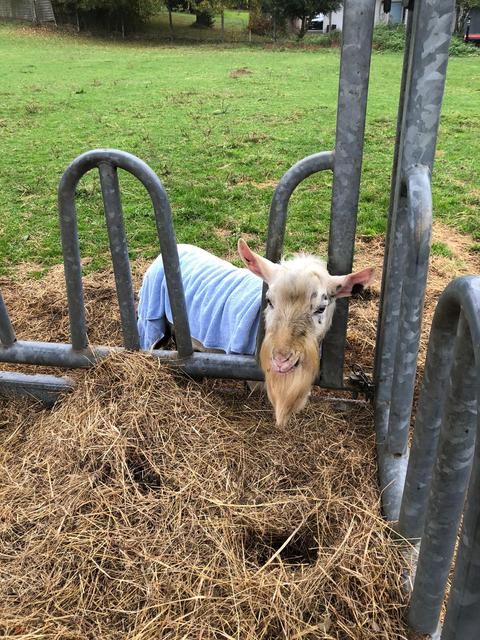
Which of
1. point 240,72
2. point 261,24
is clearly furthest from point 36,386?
point 261,24

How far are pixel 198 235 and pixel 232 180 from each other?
2.10 m

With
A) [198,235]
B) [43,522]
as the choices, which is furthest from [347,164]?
[198,235]

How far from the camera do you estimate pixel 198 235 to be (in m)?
6.26

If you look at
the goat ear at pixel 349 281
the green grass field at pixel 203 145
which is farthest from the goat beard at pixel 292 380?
the green grass field at pixel 203 145

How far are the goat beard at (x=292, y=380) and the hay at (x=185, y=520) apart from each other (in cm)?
28

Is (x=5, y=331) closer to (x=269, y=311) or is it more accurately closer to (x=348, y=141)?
(x=269, y=311)

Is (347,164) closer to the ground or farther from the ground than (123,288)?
farther from the ground

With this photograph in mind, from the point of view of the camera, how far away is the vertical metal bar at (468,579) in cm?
121

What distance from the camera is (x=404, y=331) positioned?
2.15 m

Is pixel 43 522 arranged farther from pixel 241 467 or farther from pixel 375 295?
pixel 375 295

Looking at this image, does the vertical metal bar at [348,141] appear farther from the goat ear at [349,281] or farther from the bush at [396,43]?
the bush at [396,43]

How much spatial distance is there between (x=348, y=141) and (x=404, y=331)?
0.99 m

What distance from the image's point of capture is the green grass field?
6457 mm

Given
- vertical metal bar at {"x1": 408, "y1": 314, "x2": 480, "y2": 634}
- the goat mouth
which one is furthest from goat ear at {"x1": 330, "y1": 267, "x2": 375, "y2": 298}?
vertical metal bar at {"x1": 408, "y1": 314, "x2": 480, "y2": 634}
